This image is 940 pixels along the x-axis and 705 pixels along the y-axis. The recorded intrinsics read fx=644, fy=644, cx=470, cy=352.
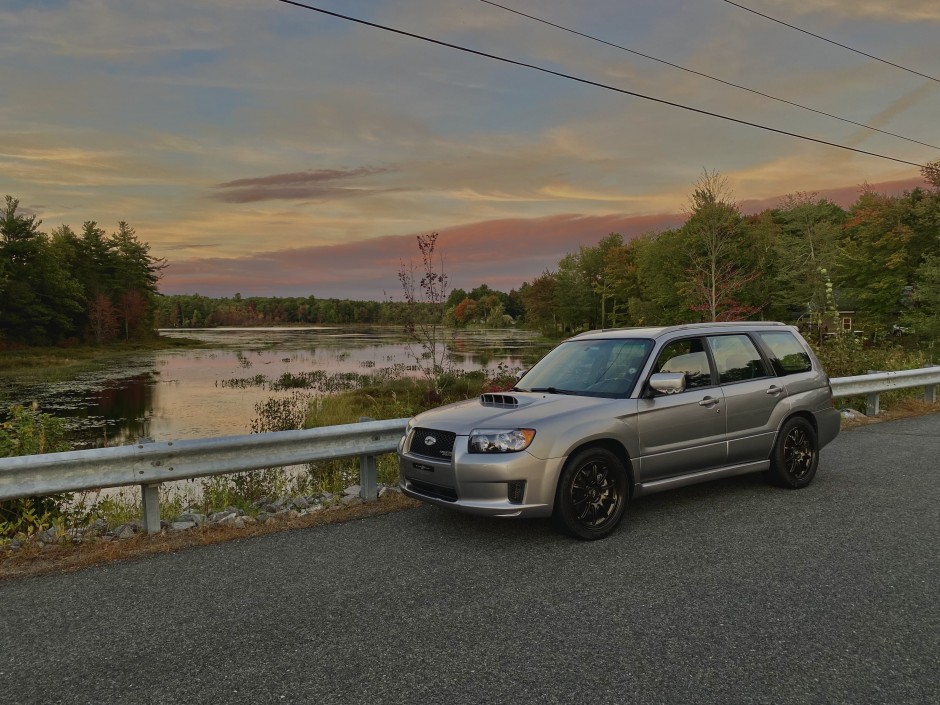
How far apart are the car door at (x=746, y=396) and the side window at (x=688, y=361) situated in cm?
15

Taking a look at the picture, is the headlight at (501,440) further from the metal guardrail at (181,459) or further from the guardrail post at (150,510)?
the guardrail post at (150,510)

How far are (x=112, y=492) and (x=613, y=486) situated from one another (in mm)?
7789

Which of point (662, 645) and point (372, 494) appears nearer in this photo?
point (662, 645)

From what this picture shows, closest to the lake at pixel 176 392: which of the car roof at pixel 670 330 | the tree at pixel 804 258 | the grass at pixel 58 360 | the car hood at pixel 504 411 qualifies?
the grass at pixel 58 360

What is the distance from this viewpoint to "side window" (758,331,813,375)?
22.9ft

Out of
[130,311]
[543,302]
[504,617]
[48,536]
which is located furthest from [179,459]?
[543,302]

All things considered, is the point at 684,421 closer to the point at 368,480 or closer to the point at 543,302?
the point at 368,480

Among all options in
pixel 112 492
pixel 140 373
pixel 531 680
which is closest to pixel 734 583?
pixel 531 680

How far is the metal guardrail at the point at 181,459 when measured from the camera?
4973 mm

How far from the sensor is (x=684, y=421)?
19.1ft

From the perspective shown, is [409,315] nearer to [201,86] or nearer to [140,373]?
[201,86]

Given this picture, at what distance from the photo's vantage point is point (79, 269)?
80.3 m

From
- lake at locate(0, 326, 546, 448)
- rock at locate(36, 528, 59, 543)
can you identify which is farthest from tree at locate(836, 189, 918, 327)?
rock at locate(36, 528, 59, 543)

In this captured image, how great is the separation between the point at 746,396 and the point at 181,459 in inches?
210
